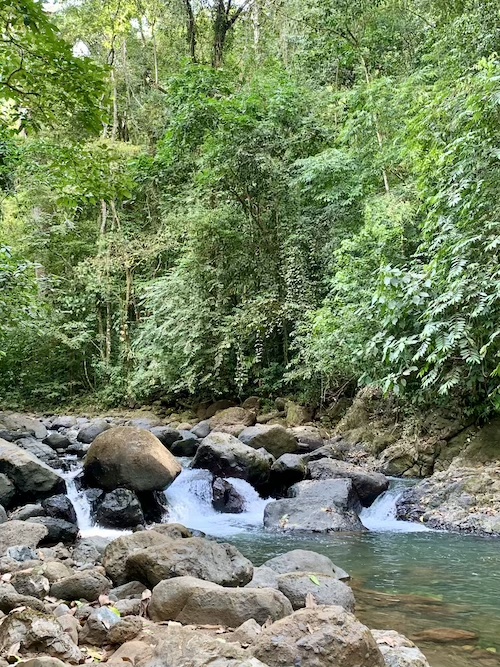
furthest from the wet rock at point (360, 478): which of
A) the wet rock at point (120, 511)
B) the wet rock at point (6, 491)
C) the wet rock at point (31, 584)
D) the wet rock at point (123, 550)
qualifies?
the wet rock at point (31, 584)

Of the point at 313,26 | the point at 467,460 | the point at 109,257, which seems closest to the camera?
the point at 467,460

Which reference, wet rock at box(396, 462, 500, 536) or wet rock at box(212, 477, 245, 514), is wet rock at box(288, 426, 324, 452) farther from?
wet rock at box(396, 462, 500, 536)

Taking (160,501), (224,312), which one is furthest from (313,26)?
(160,501)

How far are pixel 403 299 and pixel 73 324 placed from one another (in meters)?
13.6

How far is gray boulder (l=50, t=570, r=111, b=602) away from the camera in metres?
3.74

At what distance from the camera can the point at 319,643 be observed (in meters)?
2.60

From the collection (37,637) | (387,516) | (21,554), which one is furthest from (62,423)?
(37,637)

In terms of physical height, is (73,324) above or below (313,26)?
below

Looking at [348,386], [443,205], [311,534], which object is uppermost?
[443,205]

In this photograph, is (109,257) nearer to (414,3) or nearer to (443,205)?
(414,3)

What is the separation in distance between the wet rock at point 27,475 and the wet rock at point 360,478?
388 cm

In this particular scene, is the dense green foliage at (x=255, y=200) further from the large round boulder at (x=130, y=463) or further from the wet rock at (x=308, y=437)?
the large round boulder at (x=130, y=463)

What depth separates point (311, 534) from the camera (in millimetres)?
6883

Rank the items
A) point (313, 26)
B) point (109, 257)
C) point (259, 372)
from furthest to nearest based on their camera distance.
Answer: point (109, 257), point (313, 26), point (259, 372)
